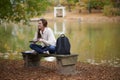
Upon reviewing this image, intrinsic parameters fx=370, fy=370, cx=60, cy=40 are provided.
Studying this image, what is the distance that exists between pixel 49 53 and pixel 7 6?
1702mm

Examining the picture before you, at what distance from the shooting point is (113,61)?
12711 millimetres

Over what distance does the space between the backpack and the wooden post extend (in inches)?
5.0

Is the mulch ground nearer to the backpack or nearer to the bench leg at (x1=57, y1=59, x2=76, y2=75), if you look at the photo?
the bench leg at (x1=57, y1=59, x2=76, y2=75)

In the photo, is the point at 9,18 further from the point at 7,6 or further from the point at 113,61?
the point at 113,61

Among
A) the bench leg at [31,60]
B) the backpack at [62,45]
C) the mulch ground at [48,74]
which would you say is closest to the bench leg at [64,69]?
the mulch ground at [48,74]

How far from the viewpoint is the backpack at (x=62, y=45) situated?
7.97 m

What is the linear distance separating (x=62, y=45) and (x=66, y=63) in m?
0.42

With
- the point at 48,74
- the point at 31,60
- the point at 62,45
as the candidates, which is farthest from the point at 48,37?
the point at 31,60

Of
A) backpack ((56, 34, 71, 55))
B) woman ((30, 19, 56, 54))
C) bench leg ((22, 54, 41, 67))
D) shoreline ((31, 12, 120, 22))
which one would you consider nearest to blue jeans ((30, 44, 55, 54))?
woman ((30, 19, 56, 54))

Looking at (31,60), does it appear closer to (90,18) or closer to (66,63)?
(66,63)

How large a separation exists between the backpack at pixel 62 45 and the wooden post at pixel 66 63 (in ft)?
0.42

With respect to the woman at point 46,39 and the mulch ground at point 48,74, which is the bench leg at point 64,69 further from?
the woman at point 46,39

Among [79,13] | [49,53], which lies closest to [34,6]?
[49,53]

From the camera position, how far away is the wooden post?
800 cm
